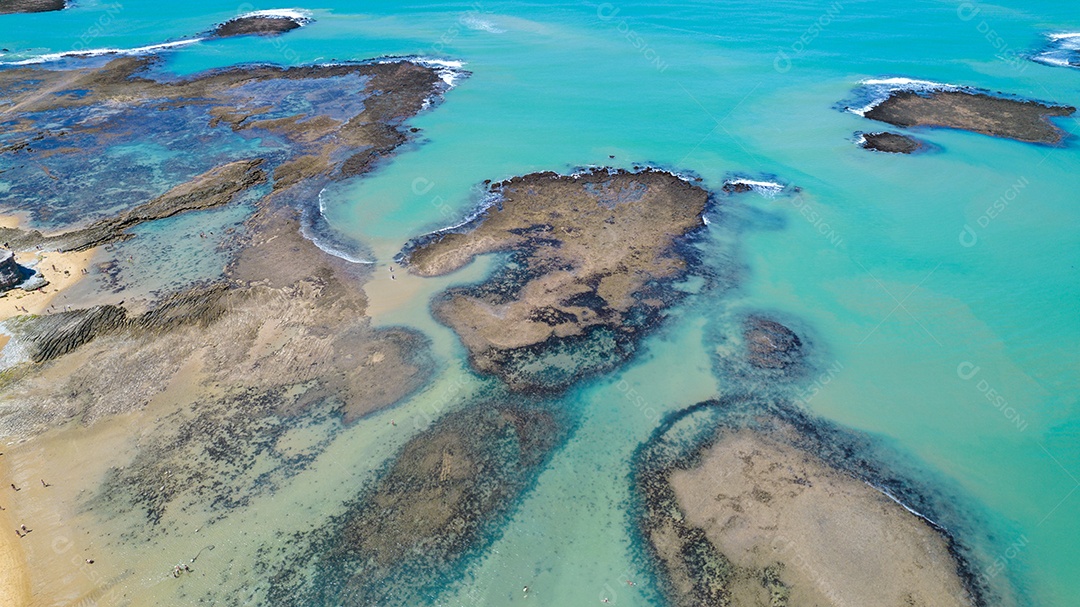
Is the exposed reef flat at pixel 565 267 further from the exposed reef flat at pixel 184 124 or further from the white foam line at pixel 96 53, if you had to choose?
the white foam line at pixel 96 53

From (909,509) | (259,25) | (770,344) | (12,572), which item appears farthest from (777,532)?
(259,25)

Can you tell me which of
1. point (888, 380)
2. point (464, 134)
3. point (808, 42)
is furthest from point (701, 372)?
point (808, 42)

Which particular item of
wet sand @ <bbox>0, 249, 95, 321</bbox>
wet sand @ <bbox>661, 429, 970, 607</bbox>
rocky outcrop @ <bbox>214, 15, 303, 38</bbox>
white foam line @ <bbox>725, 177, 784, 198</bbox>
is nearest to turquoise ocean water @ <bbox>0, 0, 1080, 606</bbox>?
white foam line @ <bbox>725, 177, 784, 198</bbox>

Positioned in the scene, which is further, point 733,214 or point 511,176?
point 511,176

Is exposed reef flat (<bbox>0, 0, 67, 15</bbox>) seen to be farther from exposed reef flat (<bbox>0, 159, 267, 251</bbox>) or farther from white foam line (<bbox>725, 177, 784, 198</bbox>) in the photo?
white foam line (<bbox>725, 177, 784, 198</bbox>)

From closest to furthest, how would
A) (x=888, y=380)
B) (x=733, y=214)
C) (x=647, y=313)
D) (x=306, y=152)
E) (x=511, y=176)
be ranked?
(x=888, y=380) → (x=647, y=313) → (x=733, y=214) → (x=511, y=176) → (x=306, y=152)

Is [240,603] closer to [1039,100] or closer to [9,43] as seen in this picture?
[1039,100]
